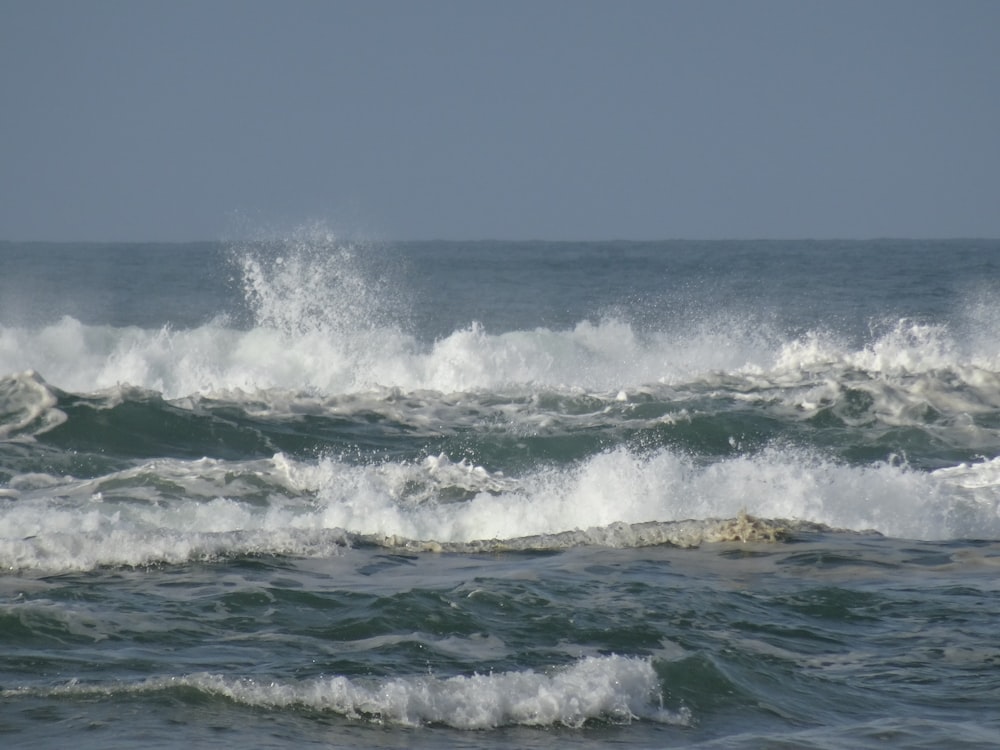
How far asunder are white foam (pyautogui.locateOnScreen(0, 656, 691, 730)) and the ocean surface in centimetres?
2

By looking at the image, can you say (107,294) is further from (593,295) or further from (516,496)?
(516,496)

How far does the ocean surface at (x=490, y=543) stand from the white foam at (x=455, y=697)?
2 centimetres

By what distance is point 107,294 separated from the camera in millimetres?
39625

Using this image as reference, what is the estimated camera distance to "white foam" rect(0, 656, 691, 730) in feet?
19.5

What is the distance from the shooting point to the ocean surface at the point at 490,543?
6027 mm

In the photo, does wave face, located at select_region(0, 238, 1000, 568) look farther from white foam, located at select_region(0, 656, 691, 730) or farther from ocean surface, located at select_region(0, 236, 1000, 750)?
white foam, located at select_region(0, 656, 691, 730)

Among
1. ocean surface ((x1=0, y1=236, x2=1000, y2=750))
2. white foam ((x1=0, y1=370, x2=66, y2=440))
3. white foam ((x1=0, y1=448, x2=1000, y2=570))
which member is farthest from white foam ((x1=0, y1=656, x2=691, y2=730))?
white foam ((x1=0, y1=370, x2=66, y2=440))

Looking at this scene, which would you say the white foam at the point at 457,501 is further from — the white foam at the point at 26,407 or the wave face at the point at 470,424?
the white foam at the point at 26,407

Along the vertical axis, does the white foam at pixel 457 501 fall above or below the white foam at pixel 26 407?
below

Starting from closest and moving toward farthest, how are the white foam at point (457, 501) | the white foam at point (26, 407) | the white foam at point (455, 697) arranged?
the white foam at point (455, 697)
the white foam at point (457, 501)
the white foam at point (26, 407)

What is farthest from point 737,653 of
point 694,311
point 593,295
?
point 593,295

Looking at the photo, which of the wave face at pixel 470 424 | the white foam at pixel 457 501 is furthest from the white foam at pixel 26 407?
the white foam at pixel 457 501

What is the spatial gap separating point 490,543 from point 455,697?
3.76m

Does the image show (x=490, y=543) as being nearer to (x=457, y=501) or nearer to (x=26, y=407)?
(x=457, y=501)
